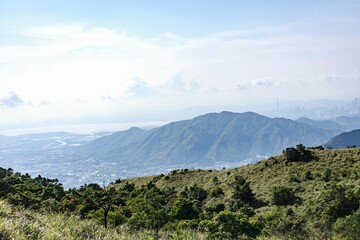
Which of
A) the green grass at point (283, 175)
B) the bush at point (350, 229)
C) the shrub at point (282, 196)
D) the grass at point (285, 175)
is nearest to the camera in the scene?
the bush at point (350, 229)

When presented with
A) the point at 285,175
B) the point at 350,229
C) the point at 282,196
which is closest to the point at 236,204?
the point at 282,196

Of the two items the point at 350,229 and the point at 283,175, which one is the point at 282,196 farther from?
the point at 350,229

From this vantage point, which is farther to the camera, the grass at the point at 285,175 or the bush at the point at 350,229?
the grass at the point at 285,175

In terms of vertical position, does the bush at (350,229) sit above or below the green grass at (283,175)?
above

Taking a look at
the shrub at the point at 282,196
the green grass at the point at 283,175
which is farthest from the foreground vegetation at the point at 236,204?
the green grass at the point at 283,175

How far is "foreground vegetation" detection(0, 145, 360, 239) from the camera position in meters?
20.1

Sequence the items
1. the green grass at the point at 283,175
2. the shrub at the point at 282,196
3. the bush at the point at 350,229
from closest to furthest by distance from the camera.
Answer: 1. the bush at the point at 350,229
2. the shrub at the point at 282,196
3. the green grass at the point at 283,175

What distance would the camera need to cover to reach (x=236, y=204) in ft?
143

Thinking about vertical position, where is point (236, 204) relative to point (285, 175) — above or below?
below

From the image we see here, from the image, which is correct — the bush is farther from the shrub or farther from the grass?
the grass

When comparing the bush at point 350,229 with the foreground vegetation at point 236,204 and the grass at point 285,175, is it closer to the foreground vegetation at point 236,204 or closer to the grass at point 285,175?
the foreground vegetation at point 236,204

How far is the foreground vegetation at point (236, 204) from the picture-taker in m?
20.1

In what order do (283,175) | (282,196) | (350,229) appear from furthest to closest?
Answer: (283,175)
(282,196)
(350,229)

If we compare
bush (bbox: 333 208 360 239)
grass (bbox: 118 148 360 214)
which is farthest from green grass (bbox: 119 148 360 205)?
bush (bbox: 333 208 360 239)
